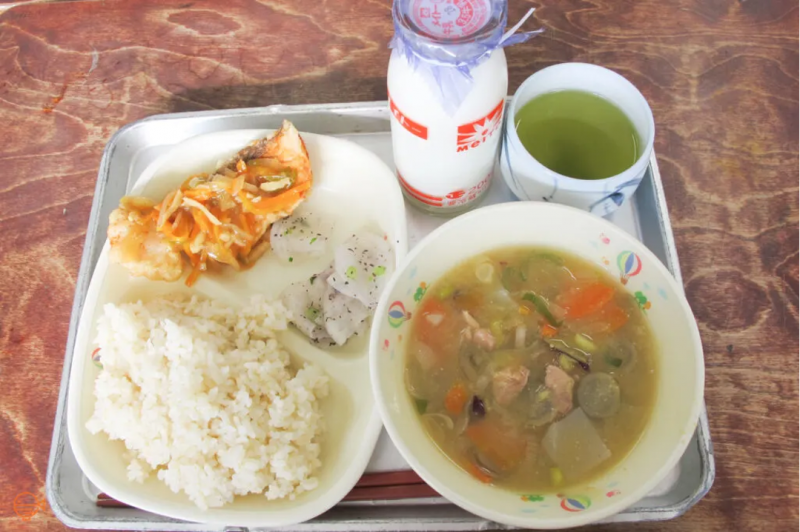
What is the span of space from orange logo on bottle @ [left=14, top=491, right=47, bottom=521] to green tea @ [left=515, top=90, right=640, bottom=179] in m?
1.44

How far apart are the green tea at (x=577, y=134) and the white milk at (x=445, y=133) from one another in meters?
0.14

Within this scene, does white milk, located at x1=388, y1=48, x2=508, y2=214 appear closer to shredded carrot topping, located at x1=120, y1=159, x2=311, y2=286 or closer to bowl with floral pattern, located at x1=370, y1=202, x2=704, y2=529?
bowl with floral pattern, located at x1=370, y1=202, x2=704, y2=529

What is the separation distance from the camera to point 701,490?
1.23 metres

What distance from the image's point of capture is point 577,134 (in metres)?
1.46

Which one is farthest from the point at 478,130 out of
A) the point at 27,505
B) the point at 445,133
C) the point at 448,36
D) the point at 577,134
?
the point at 27,505

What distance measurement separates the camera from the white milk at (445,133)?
1.14 meters

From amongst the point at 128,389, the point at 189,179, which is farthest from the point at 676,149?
the point at 128,389

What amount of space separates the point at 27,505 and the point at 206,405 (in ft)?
1.79

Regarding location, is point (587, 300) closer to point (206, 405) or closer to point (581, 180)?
point (581, 180)

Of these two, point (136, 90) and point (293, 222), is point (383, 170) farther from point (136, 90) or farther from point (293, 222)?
point (136, 90)

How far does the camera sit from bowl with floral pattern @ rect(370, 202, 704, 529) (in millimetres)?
971

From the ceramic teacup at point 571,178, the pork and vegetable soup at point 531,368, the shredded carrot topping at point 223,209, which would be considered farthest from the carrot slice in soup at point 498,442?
the shredded carrot topping at point 223,209

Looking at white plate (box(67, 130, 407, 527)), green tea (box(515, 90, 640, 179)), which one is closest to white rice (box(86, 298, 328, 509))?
white plate (box(67, 130, 407, 527))

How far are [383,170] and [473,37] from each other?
51cm
